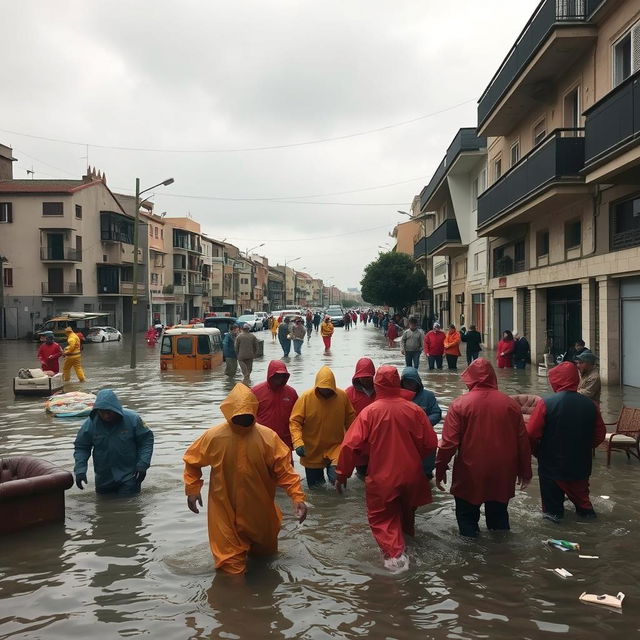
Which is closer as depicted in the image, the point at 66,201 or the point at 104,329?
the point at 104,329

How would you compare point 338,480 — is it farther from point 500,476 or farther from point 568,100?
point 568,100

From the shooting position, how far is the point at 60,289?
176 ft

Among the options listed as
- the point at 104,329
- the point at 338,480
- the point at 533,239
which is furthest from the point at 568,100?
the point at 104,329

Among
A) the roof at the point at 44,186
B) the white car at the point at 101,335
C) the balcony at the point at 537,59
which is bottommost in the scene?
the white car at the point at 101,335

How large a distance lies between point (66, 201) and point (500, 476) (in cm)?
5385

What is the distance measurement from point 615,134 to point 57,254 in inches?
1885

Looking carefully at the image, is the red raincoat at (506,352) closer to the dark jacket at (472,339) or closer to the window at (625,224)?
the dark jacket at (472,339)

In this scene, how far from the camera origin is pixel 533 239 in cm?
2261

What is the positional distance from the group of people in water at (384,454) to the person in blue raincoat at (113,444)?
10 millimetres

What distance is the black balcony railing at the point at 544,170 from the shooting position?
16.7 meters

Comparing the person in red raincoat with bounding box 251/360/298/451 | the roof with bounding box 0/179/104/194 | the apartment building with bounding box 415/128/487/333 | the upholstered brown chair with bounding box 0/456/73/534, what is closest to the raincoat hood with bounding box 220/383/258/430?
the upholstered brown chair with bounding box 0/456/73/534

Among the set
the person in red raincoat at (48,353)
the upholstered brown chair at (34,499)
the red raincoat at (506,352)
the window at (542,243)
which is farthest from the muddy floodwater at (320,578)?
the window at (542,243)

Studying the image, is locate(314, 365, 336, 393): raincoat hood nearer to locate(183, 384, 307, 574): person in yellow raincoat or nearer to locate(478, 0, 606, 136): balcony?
locate(183, 384, 307, 574): person in yellow raincoat

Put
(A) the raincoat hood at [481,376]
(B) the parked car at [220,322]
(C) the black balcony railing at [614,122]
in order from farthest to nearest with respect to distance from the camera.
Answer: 1. (B) the parked car at [220,322]
2. (C) the black balcony railing at [614,122]
3. (A) the raincoat hood at [481,376]
